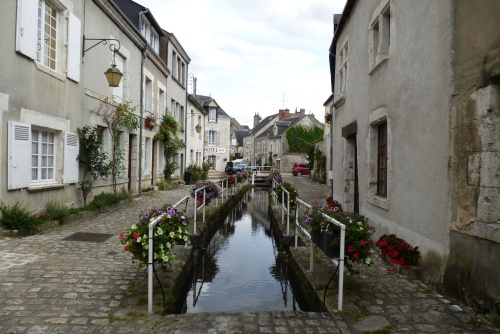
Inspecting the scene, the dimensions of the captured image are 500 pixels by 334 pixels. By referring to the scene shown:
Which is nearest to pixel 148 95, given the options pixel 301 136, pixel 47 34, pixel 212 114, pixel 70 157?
pixel 70 157

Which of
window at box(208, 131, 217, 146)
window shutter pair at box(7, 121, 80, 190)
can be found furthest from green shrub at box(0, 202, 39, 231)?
window at box(208, 131, 217, 146)

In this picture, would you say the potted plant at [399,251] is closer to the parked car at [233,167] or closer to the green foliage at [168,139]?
the green foliage at [168,139]

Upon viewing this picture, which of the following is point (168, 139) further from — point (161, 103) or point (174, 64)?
point (174, 64)

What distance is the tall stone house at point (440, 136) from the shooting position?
12.8 feet

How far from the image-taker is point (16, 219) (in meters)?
7.24

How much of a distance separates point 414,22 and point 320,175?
2228 centimetres

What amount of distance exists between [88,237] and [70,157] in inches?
116

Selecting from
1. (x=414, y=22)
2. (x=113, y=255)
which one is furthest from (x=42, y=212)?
(x=414, y=22)

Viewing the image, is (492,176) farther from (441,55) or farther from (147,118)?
(147,118)

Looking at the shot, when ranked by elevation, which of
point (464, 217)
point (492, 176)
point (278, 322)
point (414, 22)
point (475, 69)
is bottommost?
point (278, 322)

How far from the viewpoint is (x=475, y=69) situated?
4129 mm

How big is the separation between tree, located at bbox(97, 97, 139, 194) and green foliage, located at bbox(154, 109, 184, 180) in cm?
499

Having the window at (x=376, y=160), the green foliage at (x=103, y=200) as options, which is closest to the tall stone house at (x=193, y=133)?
the green foliage at (x=103, y=200)

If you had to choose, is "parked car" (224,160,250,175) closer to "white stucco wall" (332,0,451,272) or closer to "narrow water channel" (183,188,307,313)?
"narrow water channel" (183,188,307,313)
